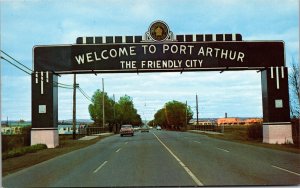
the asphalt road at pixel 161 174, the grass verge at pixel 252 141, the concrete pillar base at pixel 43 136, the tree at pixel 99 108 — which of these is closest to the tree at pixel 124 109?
the tree at pixel 99 108

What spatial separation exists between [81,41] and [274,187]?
21.5 m

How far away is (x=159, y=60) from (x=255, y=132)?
Answer: 51.2ft

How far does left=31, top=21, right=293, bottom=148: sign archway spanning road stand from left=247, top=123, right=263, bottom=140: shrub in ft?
25.4

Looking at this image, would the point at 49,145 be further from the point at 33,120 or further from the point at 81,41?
the point at 81,41

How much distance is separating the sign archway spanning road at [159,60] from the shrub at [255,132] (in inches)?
304

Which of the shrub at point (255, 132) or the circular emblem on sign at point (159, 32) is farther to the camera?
the shrub at point (255, 132)

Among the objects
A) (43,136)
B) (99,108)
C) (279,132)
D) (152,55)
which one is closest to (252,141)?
(279,132)

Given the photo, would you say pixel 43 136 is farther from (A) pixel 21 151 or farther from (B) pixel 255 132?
(B) pixel 255 132

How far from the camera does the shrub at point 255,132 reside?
1522 inches

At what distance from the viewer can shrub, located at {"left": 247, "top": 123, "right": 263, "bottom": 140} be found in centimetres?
3866

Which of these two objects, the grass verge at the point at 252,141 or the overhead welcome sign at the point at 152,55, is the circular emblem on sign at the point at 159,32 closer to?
the overhead welcome sign at the point at 152,55

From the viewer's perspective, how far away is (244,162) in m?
17.4

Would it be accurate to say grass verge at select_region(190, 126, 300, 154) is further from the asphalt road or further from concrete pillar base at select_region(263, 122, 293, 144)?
the asphalt road

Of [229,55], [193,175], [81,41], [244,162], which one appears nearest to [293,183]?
[193,175]
